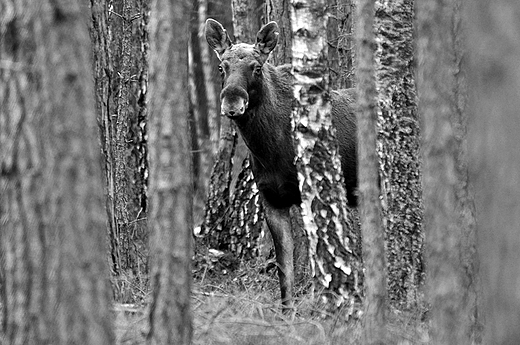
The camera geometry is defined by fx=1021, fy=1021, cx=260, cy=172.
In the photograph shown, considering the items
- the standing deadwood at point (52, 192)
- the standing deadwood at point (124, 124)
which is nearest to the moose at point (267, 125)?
the standing deadwood at point (124, 124)

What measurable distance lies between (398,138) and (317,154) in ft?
4.41

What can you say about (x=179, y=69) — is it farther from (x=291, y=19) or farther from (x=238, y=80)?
(x=238, y=80)

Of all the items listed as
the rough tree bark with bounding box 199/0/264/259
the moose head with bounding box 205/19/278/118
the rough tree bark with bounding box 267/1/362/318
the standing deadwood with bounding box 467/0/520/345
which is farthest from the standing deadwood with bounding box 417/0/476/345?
the rough tree bark with bounding box 199/0/264/259

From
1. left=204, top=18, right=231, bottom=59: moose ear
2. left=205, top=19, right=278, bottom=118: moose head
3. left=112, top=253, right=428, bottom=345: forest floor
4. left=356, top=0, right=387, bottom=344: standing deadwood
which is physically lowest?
left=112, top=253, right=428, bottom=345: forest floor

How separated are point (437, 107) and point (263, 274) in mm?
6297

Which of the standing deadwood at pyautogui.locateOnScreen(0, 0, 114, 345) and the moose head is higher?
the moose head

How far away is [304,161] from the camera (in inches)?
344

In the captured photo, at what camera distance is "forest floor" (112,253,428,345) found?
7.06 meters

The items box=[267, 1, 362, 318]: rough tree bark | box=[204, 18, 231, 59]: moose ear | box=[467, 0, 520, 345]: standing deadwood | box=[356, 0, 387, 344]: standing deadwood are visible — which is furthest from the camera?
box=[204, 18, 231, 59]: moose ear

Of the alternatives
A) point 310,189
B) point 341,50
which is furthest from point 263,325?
point 341,50

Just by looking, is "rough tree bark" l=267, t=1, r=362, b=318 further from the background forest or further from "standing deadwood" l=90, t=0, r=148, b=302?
"standing deadwood" l=90, t=0, r=148, b=302

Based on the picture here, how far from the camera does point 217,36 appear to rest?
11.7 m

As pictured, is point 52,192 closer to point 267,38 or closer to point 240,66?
point 240,66

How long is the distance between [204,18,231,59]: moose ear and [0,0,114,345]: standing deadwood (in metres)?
6.41
